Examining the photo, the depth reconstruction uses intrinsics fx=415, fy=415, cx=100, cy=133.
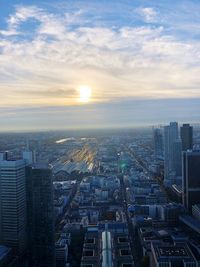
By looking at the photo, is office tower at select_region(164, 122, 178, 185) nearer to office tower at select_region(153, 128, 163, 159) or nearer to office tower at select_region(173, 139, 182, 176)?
office tower at select_region(173, 139, 182, 176)

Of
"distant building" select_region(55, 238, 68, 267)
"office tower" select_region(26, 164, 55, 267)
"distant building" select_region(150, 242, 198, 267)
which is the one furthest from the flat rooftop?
"office tower" select_region(26, 164, 55, 267)

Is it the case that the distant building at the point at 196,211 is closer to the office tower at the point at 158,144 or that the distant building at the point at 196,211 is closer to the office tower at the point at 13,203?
the office tower at the point at 13,203

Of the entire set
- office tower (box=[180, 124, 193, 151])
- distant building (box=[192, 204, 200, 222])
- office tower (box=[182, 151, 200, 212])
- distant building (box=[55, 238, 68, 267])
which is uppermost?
office tower (box=[180, 124, 193, 151])

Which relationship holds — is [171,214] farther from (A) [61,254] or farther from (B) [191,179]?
(A) [61,254]

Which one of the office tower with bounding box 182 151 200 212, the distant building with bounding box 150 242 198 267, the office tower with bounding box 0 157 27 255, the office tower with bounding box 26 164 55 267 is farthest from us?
the office tower with bounding box 182 151 200 212

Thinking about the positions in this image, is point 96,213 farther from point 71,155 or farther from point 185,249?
point 71,155

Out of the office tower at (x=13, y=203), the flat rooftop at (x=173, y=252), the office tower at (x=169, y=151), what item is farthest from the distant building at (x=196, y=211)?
the office tower at (x=13, y=203)

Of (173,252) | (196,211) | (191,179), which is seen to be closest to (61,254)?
(173,252)

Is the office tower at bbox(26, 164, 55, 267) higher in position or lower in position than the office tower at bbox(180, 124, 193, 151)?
lower
